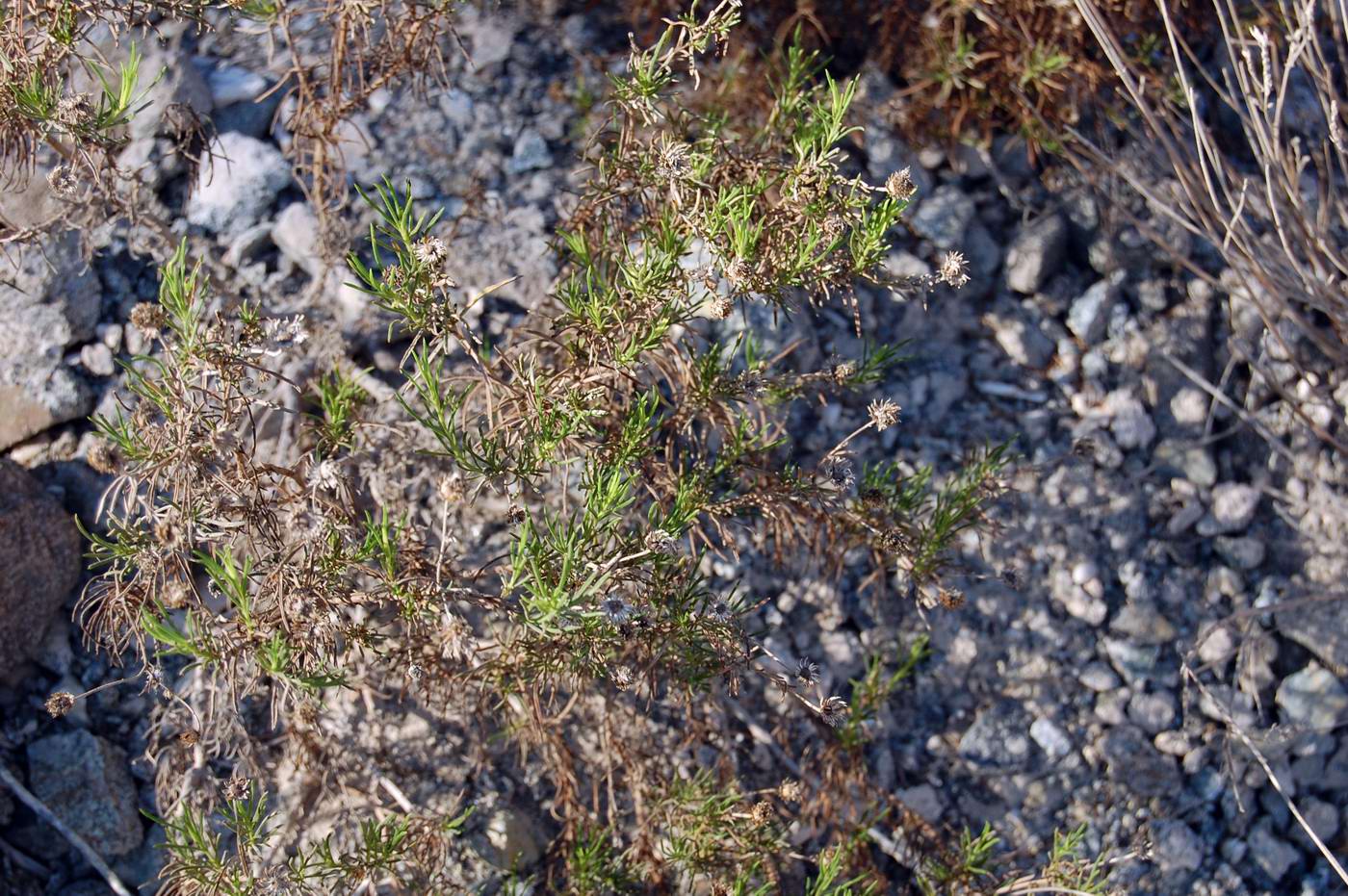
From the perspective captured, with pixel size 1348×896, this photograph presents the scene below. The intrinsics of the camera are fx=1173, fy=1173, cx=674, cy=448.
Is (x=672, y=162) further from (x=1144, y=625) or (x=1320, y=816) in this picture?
(x=1320, y=816)

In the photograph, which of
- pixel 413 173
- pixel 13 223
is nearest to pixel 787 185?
pixel 413 173

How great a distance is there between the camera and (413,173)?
337 cm

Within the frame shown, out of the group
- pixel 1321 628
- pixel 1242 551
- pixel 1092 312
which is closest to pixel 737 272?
pixel 1092 312

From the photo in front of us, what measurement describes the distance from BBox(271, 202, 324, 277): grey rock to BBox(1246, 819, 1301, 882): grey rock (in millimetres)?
2933

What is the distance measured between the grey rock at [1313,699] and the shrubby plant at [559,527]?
0.99 metres

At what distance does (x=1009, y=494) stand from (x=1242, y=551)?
27.2 inches

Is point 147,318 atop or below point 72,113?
below

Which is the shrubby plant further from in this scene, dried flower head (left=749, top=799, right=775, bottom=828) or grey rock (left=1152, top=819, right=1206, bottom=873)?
grey rock (left=1152, top=819, right=1206, bottom=873)

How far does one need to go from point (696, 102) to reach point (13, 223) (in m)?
1.86

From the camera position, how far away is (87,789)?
9.02ft

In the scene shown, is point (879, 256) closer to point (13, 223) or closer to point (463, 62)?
point (463, 62)

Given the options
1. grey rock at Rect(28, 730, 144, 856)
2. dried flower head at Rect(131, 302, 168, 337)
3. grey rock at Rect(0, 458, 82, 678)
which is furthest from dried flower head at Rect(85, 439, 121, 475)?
grey rock at Rect(28, 730, 144, 856)

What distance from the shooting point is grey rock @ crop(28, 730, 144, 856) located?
2742 millimetres

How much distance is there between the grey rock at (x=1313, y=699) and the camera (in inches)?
125
